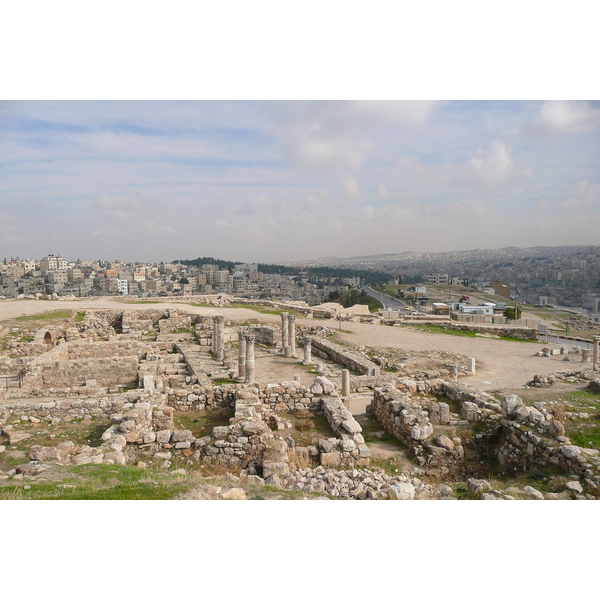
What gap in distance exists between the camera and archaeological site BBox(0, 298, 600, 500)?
547 cm

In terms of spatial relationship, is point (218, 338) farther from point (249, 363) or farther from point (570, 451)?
point (570, 451)

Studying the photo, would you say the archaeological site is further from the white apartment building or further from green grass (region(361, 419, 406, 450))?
the white apartment building

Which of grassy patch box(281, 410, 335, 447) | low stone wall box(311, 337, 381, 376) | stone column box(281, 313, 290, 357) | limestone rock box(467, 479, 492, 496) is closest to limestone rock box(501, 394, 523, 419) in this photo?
limestone rock box(467, 479, 492, 496)

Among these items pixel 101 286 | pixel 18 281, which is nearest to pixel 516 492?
pixel 18 281

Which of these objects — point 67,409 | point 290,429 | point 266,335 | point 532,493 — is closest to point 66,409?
point 67,409

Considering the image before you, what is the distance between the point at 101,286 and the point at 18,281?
19845 millimetres

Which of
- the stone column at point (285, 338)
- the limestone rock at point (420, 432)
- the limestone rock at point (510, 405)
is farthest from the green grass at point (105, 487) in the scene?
the stone column at point (285, 338)

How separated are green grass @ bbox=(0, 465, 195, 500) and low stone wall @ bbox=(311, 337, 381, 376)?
30.9 feet

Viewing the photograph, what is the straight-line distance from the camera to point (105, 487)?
4887 mm

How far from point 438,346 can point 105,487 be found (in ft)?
54.5

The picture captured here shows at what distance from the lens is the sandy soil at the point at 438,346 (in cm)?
1381

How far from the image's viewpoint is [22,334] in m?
18.9

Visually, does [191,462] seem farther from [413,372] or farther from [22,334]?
[22,334]

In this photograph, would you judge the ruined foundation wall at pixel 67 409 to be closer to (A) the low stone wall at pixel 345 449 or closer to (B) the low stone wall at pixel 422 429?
(A) the low stone wall at pixel 345 449
